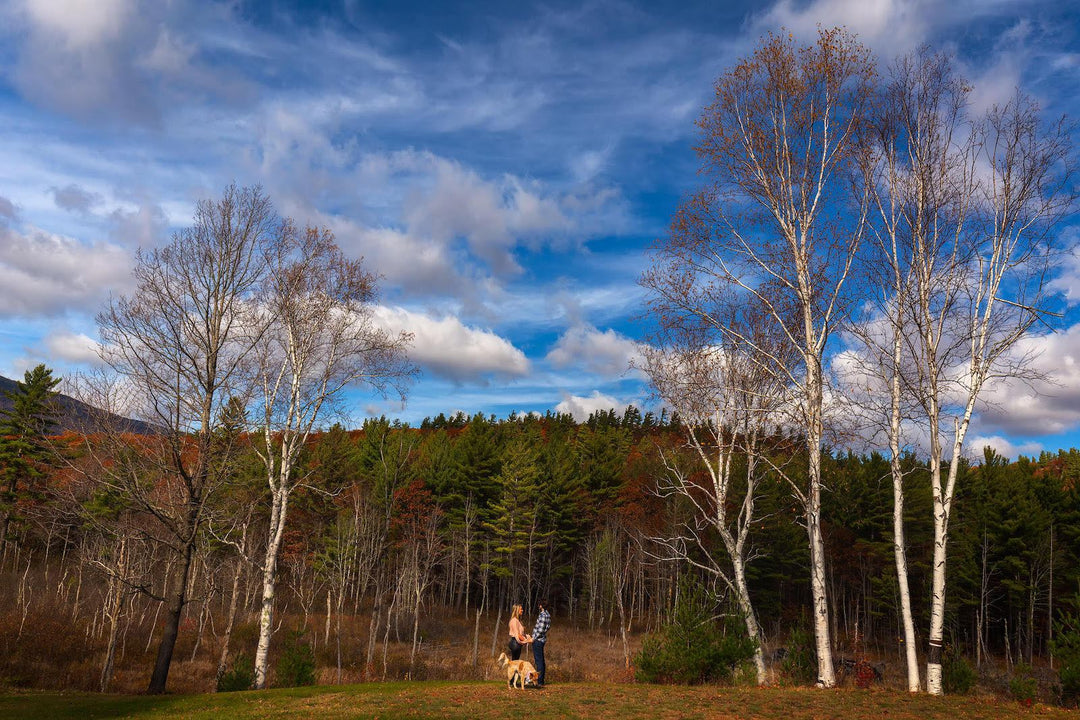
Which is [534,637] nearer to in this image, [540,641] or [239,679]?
[540,641]

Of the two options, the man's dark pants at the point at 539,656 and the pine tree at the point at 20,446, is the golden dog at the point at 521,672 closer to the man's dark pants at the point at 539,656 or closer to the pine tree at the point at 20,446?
the man's dark pants at the point at 539,656

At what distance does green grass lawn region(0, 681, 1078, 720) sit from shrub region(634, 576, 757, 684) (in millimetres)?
1114

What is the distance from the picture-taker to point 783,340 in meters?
19.7

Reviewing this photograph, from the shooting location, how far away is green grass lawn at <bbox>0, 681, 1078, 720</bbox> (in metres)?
11.4

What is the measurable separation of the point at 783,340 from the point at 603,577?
3739 cm

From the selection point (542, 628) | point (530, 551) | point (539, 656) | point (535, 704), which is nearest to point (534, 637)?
point (542, 628)

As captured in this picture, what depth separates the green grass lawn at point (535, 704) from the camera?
1138 cm

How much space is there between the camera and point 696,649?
16062 millimetres

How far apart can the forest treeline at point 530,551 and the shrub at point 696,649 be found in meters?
12.6

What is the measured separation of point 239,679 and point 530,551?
32559 mm

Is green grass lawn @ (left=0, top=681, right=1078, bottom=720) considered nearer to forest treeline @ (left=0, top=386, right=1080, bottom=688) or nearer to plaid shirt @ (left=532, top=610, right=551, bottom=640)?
plaid shirt @ (left=532, top=610, right=551, bottom=640)

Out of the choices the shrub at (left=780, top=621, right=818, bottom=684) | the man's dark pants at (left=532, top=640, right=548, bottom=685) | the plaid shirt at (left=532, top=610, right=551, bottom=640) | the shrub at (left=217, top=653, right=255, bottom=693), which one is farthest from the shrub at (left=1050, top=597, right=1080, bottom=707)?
the shrub at (left=217, top=653, right=255, bottom=693)

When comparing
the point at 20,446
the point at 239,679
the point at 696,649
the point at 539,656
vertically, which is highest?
the point at 20,446

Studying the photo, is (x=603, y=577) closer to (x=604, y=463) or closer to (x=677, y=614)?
(x=604, y=463)
